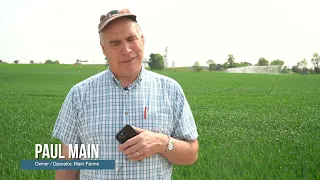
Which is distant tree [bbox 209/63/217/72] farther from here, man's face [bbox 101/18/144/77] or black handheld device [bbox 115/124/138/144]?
black handheld device [bbox 115/124/138/144]

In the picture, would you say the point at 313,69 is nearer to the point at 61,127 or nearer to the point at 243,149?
the point at 243,149

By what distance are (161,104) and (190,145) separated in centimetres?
29

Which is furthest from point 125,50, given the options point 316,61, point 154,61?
point 316,61

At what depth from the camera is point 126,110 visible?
2004 millimetres

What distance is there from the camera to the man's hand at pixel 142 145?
1779 millimetres

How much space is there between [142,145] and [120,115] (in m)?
0.29

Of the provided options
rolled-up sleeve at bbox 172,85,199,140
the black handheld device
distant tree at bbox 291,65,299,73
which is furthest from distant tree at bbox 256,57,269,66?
the black handheld device

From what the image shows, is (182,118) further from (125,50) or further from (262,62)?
(262,62)

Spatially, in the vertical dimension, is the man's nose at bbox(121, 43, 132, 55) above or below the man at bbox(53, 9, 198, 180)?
above

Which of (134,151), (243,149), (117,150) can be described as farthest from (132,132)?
(243,149)

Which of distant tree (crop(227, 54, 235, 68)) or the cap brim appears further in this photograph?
distant tree (crop(227, 54, 235, 68))

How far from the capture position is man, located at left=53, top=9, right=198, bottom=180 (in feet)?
6.47

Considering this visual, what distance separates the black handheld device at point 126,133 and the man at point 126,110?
15 centimetres

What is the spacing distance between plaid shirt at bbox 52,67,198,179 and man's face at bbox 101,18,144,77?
0.07 metres
